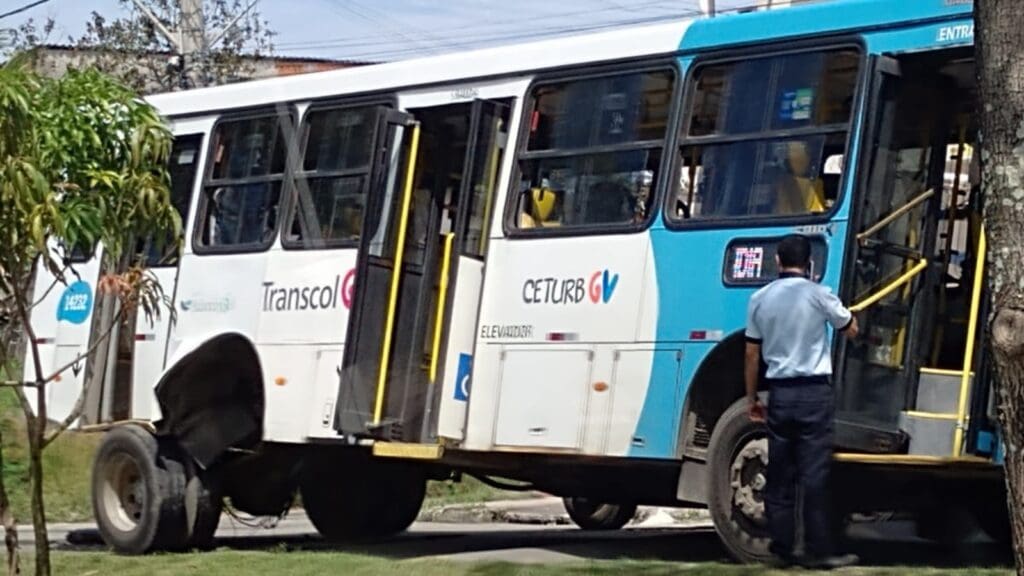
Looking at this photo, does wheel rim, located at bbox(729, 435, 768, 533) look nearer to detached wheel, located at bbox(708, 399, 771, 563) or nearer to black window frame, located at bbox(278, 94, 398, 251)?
detached wheel, located at bbox(708, 399, 771, 563)

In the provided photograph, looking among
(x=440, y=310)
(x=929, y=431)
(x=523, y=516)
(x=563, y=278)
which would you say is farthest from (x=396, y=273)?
(x=523, y=516)

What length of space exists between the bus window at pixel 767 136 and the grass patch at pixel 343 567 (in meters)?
2.01

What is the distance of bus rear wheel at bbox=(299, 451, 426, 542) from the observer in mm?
14281

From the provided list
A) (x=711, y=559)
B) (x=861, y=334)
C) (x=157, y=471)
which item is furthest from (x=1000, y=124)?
(x=157, y=471)

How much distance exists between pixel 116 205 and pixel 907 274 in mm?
4253

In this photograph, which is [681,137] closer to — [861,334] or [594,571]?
[861,334]

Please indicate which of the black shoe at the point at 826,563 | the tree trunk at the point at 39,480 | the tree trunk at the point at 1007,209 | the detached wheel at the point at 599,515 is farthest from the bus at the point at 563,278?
the tree trunk at the point at 1007,209

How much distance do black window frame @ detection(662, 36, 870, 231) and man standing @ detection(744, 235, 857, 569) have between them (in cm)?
42

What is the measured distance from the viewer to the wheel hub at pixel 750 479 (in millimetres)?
10359

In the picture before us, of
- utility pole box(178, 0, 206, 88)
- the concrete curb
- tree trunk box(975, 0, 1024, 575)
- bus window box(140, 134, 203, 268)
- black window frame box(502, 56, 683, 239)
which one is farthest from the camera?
utility pole box(178, 0, 206, 88)

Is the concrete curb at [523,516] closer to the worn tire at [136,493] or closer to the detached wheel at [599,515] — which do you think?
the detached wheel at [599,515]

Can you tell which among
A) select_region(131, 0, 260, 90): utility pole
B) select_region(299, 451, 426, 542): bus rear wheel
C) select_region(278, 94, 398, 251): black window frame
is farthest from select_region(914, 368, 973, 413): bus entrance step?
select_region(131, 0, 260, 90): utility pole

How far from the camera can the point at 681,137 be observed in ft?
35.7

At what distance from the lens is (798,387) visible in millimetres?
9789
